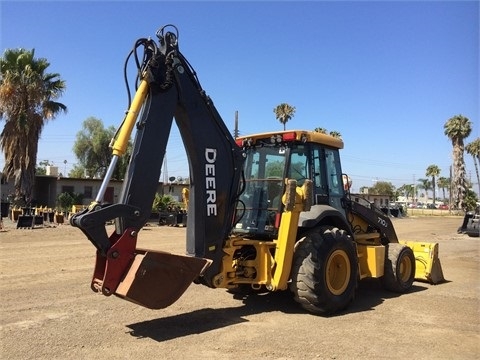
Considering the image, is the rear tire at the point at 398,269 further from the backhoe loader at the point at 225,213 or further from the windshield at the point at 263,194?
the windshield at the point at 263,194

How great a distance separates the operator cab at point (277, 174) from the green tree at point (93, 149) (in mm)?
42311

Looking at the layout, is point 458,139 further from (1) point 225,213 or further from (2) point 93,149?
(1) point 225,213

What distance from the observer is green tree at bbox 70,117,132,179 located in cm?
4769

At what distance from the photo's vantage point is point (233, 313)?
6598 millimetres

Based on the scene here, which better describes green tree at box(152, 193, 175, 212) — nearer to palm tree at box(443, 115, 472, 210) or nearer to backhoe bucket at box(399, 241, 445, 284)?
backhoe bucket at box(399, 241, 445, 284)

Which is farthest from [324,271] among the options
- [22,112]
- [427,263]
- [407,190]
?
[407,190]

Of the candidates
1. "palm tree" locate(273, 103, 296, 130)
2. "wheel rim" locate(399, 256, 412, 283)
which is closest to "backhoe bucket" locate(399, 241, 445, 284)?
"wheel rim" locate(399, 256, 412, 283)

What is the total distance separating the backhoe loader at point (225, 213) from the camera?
5.21 m

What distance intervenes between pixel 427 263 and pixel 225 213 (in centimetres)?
502

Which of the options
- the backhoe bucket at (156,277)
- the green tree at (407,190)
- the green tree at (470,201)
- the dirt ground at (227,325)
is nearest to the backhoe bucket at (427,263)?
the dirt ground at (227,325)

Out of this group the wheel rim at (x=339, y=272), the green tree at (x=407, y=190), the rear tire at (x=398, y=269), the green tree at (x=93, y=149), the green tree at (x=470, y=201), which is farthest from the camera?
the green tree at (x=407, y=190)

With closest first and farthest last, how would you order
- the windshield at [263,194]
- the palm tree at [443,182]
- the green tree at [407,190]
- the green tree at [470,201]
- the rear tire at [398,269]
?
the windshield at [263,194] → the rear tire at [398,269] → the green tree at [470,201] → the palm tree at [443,182] → the green tree at [407,190]

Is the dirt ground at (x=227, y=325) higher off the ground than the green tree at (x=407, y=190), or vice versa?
the green tree at (x=407, y=190)

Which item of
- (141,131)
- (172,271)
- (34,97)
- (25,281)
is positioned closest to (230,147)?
(141,131)
